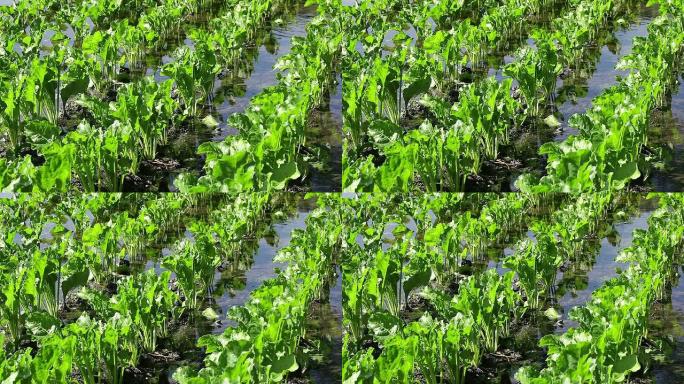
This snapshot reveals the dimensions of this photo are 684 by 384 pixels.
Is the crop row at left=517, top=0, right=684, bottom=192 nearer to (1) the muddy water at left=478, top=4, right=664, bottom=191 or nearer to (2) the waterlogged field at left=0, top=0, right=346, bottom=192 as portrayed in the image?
(1) the muddy water at left=478, top=4, right=664, bottom=191

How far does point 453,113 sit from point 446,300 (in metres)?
1.35

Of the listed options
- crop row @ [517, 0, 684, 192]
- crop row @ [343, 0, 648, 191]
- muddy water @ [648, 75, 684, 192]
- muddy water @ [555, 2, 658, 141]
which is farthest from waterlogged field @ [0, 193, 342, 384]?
muddy water @ [648, 75, 684, 192]

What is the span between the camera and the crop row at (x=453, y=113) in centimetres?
810

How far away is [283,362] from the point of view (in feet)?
25.0

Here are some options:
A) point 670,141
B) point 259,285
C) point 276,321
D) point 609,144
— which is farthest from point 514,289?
point 276,321

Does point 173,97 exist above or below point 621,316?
above

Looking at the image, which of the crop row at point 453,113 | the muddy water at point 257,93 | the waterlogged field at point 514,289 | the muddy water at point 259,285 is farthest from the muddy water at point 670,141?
the muddy water at point 259,285

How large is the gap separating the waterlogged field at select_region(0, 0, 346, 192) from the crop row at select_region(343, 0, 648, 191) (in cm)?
42

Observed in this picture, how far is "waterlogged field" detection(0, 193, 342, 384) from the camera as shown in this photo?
25.1 feet

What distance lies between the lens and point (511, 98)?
888 centimetres

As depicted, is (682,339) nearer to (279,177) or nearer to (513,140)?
(513,140)

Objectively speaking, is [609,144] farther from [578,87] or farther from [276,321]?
[276,321]

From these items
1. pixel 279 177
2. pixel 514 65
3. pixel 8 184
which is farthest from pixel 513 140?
pixel 8 184

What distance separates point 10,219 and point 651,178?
461cm
